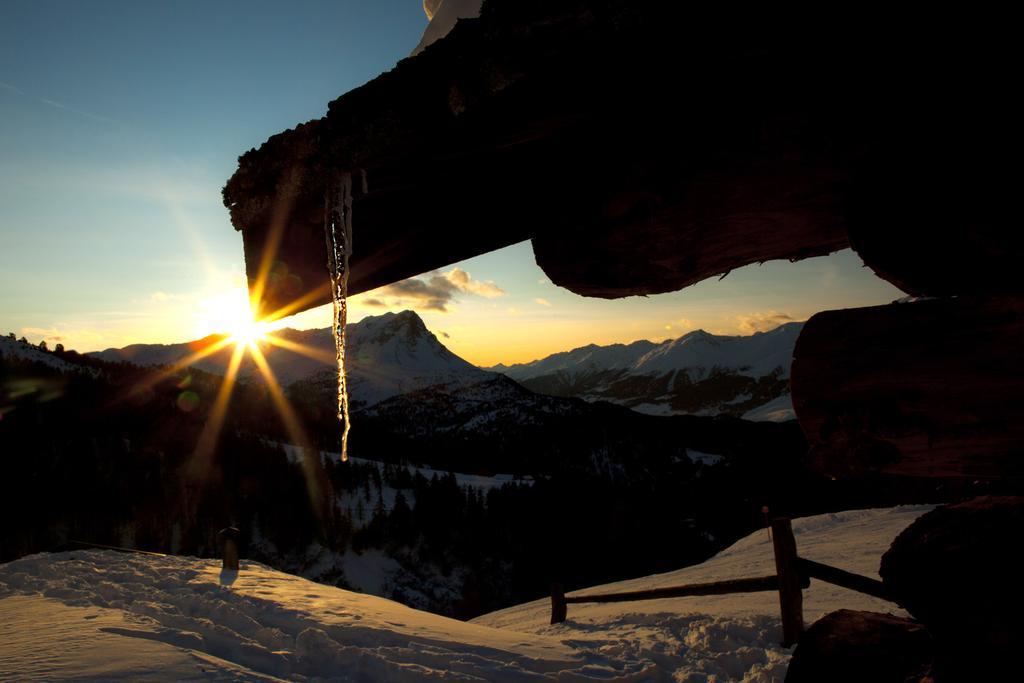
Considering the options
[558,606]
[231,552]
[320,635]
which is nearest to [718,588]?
[558,606]

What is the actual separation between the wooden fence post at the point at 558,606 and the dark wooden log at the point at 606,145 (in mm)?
8632

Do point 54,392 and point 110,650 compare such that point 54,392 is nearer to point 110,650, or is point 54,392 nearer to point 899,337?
point 110,650

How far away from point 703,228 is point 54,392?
102799mm

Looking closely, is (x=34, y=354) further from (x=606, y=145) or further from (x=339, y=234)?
(x=606, y=145)

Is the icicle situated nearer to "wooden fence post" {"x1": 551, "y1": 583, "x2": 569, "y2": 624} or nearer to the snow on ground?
the snow on ground

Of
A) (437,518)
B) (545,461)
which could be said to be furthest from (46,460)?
(545,461)

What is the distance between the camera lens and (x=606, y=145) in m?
1.35

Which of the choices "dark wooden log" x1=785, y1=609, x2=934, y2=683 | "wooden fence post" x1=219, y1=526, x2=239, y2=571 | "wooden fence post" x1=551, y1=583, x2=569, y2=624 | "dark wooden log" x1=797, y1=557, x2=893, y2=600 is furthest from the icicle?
"wooden fence post" x1=219, y1=526, x2=239, y2=571

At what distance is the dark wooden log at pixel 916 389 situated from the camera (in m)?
1.06

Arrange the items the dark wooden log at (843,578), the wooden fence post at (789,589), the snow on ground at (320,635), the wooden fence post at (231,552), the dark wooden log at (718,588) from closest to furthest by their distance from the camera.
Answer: the snow on ground at (320,635) → the dark wooden log at (843,578) → the wooden fence post at (789,589) → the dark wooden log at (718,588) → the wooden fence post at (231,552)

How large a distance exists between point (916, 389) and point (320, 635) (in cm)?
524

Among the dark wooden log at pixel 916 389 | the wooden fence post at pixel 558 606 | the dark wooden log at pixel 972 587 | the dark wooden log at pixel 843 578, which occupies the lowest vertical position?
the wooden fence post at pixel 558 606

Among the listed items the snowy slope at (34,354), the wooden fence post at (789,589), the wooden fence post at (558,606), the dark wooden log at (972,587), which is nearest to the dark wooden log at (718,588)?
the wooden fence post at (789,589)

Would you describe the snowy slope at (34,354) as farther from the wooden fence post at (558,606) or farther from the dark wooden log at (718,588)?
the dark wooden log at (718,588)
